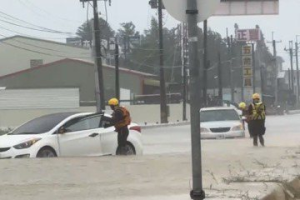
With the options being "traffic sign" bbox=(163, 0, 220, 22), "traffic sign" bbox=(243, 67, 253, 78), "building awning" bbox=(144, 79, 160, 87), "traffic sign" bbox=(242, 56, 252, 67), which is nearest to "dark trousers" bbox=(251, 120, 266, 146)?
"traffic sign" bbox=(163, 0, 220, 22)

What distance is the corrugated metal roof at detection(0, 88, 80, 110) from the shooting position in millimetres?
51062

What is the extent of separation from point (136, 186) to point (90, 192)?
2.80 feet

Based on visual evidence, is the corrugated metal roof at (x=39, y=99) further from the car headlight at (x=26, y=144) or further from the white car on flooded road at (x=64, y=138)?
the car headlight at (x=26, y=144)

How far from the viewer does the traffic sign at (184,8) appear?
6.97 metres

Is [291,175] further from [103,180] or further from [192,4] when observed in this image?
[192,4]

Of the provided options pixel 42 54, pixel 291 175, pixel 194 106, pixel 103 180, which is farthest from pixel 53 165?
pixel 42 54

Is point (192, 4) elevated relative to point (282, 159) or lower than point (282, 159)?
elevated

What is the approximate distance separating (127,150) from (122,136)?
54 centimetres

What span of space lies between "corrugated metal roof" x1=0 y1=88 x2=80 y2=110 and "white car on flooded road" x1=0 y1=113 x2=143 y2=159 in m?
35.8

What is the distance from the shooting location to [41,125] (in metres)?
15.0

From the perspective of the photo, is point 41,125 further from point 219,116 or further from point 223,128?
point 219,116

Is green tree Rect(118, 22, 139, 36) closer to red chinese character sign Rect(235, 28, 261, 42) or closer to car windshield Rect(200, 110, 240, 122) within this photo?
red chinese character sign Rect(235, 28, 261, 42)

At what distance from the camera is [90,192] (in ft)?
30.4

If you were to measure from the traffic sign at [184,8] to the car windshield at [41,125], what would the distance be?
8.28m
